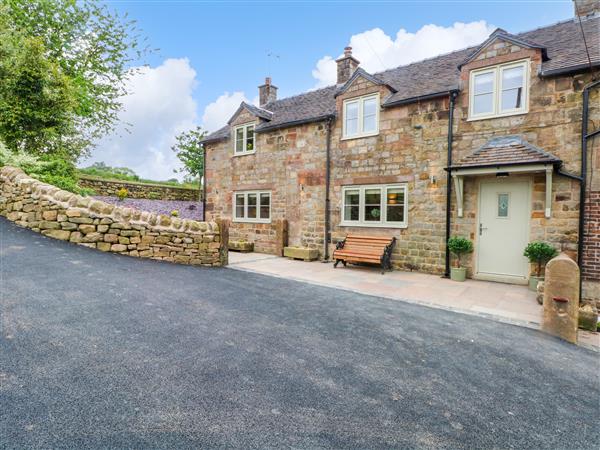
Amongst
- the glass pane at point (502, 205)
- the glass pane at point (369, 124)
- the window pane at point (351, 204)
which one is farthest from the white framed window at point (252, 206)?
the glass pane at point (502, 205)

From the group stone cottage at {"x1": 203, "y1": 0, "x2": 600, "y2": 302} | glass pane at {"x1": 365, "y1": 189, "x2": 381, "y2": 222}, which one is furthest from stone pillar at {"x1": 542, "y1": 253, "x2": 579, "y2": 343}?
glass pane at {"x1": 365, "y1": 189, "x2": 381, "y2": 222}

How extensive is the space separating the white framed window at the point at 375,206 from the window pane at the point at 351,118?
1.89 m

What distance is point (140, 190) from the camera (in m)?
18.5

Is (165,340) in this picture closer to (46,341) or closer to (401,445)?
(46,341)

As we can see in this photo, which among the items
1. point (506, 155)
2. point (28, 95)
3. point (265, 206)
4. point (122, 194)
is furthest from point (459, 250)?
point (122, 194)

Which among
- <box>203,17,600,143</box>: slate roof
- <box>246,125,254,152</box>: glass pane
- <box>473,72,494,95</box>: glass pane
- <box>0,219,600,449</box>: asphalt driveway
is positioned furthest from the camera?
<box>246,125,254,152</box>: glass pane

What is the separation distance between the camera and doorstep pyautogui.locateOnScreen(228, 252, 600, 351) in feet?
18.5

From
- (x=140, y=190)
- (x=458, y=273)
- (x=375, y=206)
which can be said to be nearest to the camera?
(x=458, y=273)

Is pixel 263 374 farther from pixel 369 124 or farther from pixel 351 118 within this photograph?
pixel 351 118

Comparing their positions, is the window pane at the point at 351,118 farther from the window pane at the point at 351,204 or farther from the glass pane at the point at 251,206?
the glass pane at the point at 251,206

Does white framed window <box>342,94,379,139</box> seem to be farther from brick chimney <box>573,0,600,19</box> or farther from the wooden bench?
brick chimney <box>573,0,600,19</box>

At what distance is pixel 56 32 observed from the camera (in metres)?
14.8

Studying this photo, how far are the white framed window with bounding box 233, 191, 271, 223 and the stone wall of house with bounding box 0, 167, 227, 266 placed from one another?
4782 mm

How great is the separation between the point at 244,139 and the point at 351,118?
16.4 ft
